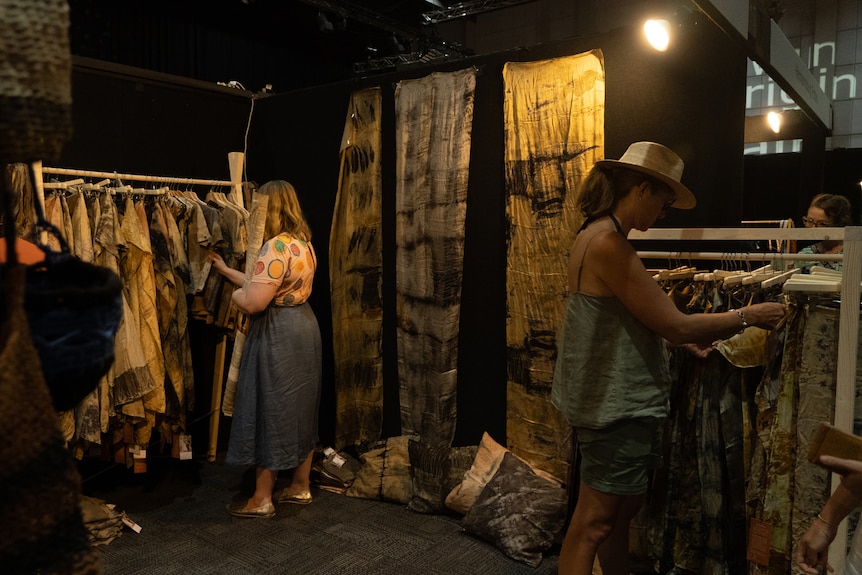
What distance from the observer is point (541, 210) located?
3070 millimetres

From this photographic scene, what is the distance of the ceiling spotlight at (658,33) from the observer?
2.67m

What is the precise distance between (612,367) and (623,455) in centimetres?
27

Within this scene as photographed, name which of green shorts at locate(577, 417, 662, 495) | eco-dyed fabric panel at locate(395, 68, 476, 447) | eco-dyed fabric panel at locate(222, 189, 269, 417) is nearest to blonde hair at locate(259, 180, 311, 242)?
eco-dyed fabric panel at locate(222, 189, 269, 417)

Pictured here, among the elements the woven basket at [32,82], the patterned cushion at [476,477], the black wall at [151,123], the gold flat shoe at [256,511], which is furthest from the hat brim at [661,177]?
the black wall at [151,123]

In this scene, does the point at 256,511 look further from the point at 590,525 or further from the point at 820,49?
the point at 820,49

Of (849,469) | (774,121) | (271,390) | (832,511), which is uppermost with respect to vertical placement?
(774,121)

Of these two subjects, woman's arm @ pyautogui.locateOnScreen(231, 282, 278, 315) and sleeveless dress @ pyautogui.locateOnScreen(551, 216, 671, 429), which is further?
woman's arm @ pyautogui.locateOnScreen(231, 282, 278, 315)

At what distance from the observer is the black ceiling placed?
586 cm

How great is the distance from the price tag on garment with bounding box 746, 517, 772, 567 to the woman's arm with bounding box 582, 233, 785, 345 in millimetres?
610

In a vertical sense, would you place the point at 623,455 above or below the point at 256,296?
below

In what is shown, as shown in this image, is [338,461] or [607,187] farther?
[338,461]

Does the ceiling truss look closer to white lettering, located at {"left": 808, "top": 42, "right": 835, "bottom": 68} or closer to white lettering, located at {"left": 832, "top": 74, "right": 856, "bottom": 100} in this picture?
white lettering, located at {"left": 808, "top": 42, "right": 835, "bottom": 68}

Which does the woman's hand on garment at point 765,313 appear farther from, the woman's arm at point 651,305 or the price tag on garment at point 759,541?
the price tag on garment at point 759,541

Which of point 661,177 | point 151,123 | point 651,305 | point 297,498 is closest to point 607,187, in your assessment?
point 661,177
